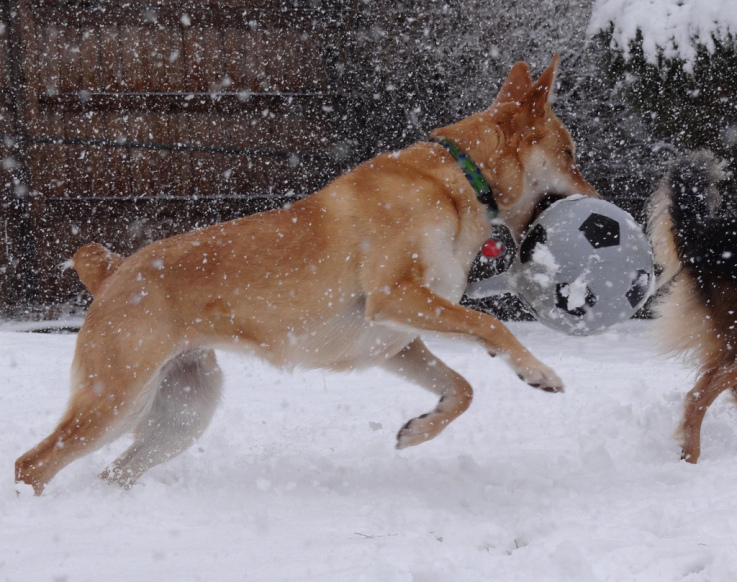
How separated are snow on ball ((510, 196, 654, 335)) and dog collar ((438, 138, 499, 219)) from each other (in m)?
0.21

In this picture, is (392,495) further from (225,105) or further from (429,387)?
(225,105)

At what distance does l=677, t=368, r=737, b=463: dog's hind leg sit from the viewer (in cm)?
344

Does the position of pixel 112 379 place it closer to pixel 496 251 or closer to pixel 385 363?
pixel 385 363

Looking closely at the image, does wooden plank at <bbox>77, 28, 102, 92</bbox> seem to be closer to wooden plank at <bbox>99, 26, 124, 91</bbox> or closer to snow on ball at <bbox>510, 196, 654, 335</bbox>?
wooden plank at <bbox>99, 26, 124, 91</bbox>

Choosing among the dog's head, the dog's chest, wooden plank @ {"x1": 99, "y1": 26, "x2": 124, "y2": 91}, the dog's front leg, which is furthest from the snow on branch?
wooden plank @ {"x1": 99, "y1": 26, "x2": 124, "y2": 91}

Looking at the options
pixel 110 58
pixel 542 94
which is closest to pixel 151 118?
pixel 110 58

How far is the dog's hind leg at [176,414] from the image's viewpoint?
134 inches

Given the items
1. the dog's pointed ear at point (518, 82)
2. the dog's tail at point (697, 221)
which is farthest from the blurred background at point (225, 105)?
the dog's pointed ear at point (518, 82)

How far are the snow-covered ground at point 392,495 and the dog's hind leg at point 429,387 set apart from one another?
162 mm

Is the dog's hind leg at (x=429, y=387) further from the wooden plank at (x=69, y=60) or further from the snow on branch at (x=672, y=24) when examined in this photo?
the wooden plank at (x=69, y=60)

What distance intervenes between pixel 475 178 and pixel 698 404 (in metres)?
1.45

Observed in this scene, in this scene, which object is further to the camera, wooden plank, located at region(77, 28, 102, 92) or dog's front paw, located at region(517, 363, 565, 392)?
wooden plank, located at region(77, 28, 102, 92)

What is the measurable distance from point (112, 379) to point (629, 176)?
5409 millimetres

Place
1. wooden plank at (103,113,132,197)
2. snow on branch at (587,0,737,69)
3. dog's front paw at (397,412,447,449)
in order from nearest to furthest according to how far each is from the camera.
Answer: dog's front paw at (397,412,447,449) < snow on branch at (587,0,737,69) < wooden plank at (103,113,132,197)
